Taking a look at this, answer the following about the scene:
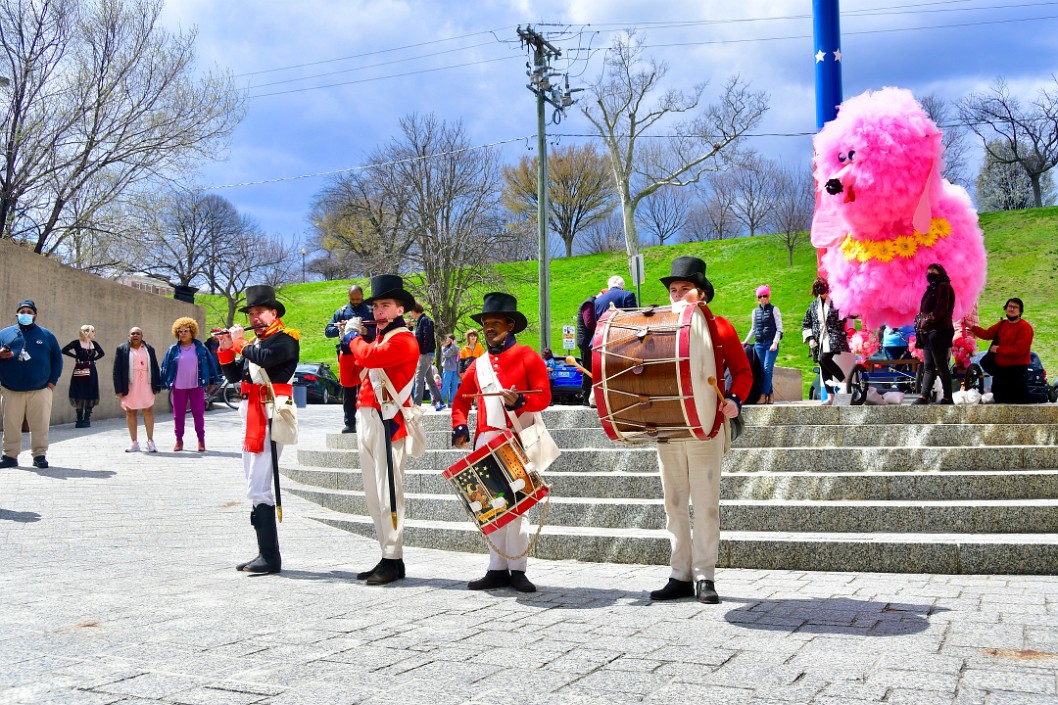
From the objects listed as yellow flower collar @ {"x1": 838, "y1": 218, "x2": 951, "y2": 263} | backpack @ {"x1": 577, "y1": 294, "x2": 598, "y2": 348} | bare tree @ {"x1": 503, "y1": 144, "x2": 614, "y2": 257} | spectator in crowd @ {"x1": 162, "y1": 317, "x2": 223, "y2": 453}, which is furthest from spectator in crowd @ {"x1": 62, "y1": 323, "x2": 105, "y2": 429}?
bare tree @ {"x1": 503, "y1": 144, "x2": 614, "y2": 257}

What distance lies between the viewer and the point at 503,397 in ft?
20.6

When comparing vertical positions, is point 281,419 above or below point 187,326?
below

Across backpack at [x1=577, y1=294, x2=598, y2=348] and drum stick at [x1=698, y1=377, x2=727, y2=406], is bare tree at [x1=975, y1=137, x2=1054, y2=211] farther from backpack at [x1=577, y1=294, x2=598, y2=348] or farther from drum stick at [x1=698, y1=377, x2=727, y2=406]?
drum stick at [x1=698, y1=377, x2=727, y2=406]

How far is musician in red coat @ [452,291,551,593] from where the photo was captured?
631 centimetres

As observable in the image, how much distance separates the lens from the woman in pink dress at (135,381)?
1408cm

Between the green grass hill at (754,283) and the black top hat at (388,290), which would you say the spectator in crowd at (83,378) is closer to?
the black top hat at (388,290)

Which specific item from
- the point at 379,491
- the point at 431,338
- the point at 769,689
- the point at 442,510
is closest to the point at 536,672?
the point at 769,689

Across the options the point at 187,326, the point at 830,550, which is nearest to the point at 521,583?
the point at 830,550

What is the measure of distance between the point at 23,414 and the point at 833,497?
30.8ft

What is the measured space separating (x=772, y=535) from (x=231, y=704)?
4.43 m

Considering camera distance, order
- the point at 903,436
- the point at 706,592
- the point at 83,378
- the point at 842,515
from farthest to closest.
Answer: the point at 83,378 < the point at 903,436 < the point at 842,515 < the point at 706,592

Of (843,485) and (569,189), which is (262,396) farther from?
(569,189)

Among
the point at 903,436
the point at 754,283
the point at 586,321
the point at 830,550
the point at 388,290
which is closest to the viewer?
the point at 388,290

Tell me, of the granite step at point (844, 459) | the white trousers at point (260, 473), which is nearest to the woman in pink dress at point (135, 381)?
the granite step at point (844, 459)
